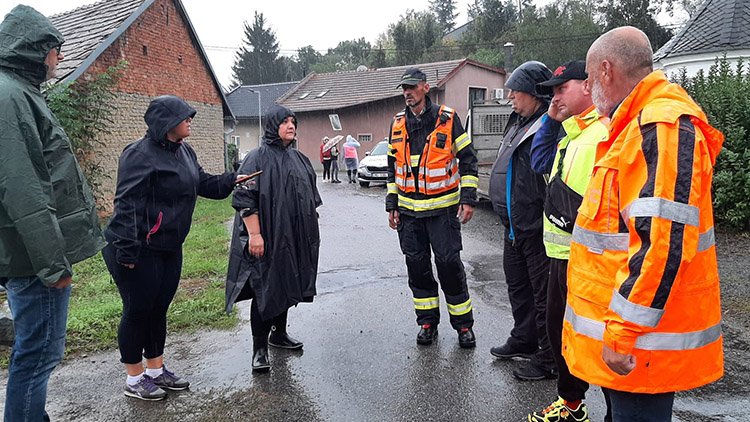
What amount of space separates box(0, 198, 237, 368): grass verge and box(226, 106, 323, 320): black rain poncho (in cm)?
142

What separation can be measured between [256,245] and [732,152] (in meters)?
8.06

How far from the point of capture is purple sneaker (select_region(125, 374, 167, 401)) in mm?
3635

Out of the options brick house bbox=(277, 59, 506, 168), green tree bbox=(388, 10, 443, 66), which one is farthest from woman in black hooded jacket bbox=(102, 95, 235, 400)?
green tree bbox=(388, 10, 443, 66)

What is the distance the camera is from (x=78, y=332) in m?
4.89

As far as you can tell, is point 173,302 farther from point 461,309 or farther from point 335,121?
point 335,121

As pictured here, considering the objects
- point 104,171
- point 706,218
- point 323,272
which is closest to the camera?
point 706,218

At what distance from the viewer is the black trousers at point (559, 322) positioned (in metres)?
2.92

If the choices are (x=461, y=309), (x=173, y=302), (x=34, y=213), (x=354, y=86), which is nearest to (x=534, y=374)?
(x=461, y=309)

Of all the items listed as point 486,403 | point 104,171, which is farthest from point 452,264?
point 104,171

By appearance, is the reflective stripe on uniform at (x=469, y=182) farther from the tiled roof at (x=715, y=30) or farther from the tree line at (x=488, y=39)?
the tree line at (x=488, y=39)

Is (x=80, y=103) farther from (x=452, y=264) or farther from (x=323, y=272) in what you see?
(x=452, y=264)

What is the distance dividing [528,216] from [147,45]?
14778 mm

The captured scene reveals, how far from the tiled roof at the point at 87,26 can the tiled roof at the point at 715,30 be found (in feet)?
55.9

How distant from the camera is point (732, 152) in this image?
8359 mm
